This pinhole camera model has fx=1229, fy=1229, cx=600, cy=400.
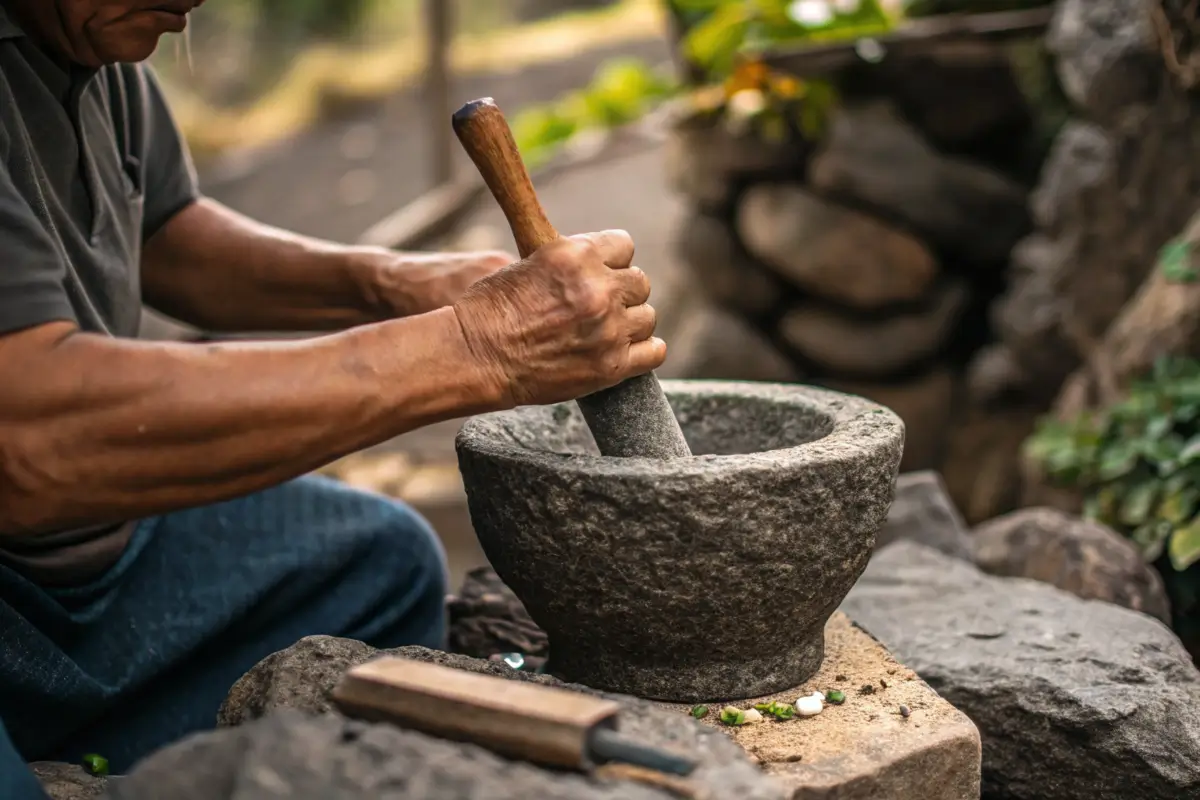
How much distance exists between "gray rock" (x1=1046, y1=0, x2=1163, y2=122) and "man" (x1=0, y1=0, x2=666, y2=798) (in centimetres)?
271

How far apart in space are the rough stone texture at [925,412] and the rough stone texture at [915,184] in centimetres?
67

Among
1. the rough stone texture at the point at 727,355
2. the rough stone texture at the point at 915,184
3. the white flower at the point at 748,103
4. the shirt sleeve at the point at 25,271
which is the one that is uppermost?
the shirt sleeve at the point at 25,271

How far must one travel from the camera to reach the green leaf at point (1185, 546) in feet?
9.54

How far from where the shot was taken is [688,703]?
197 cm

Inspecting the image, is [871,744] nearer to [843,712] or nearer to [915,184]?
[843,712]

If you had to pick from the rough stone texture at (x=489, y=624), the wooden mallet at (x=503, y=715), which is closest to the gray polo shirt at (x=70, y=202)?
the wooden mallet at (x=503, y=715)

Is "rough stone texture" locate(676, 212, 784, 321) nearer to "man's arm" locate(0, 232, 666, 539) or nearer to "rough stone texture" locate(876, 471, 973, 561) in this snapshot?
"rough stone texture" locate(876, 471, 973, 561)

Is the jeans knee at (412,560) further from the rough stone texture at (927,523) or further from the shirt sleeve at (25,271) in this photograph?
the rough stone texture at (927,523)

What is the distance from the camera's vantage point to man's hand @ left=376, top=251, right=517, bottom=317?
237 centimetres

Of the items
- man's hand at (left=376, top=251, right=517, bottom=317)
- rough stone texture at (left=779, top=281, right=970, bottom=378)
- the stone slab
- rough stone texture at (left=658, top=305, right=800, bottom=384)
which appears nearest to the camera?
the stone slab

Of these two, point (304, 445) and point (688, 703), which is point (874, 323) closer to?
point (688, 703)

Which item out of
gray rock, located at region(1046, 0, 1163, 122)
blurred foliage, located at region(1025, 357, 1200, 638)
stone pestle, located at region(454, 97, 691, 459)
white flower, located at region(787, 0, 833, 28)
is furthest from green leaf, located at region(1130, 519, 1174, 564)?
white flower, located at region(787, 0, 833, 28)

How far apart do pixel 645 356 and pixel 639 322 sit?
0.05 m

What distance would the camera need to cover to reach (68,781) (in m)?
1.90
